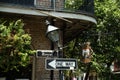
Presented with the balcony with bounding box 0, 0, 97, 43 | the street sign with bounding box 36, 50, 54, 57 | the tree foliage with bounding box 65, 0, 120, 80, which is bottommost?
the tree foliage with bounding box 65, 0, 120, 80

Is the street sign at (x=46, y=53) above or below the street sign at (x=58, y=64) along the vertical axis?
above

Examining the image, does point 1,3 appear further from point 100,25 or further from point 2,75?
point 100,25

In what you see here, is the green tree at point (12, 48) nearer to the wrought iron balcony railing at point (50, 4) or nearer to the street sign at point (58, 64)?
the street sign at point (58, 64)

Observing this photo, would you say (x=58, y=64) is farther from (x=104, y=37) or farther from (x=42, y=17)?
(x=104, y=37)

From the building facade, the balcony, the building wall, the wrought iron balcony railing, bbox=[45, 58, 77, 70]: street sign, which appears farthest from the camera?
the building wall

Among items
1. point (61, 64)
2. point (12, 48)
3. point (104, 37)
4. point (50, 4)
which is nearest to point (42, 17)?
point (50, 4)

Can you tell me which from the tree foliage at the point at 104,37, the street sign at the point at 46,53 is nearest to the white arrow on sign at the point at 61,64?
the street sign at the point at 46,53

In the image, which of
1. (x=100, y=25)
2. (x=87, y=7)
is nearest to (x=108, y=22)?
(x=100, y=25)

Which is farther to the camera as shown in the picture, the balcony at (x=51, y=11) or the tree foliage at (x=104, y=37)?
the tree foliage at (x=104, y=37)

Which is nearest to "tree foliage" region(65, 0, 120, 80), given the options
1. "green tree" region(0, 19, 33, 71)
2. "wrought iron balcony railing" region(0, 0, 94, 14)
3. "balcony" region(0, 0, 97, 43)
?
"balcony" region(0, 0, 97, 43)

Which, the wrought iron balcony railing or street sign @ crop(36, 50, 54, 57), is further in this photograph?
the wrought iron balcony railing

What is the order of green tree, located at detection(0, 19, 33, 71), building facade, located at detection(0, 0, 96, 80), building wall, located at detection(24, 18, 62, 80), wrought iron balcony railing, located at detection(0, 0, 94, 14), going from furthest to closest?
1. building wall, located at detection(24, 18, 62, 80)
2. wrought iron balcony railing, located at detection(0, 0, 94, 14)
3. building facade, located at detection(0, 0, 96, 80)
4. green tree, located at detection(0, 19, 33, 71)

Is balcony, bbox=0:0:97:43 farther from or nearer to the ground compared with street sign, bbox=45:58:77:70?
farther from the ground

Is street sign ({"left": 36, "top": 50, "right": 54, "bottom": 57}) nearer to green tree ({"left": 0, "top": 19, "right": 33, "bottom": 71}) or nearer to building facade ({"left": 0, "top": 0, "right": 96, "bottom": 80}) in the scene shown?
green tree ({"left": 0, "top": 19, "right": 33, "bottom": 71})
